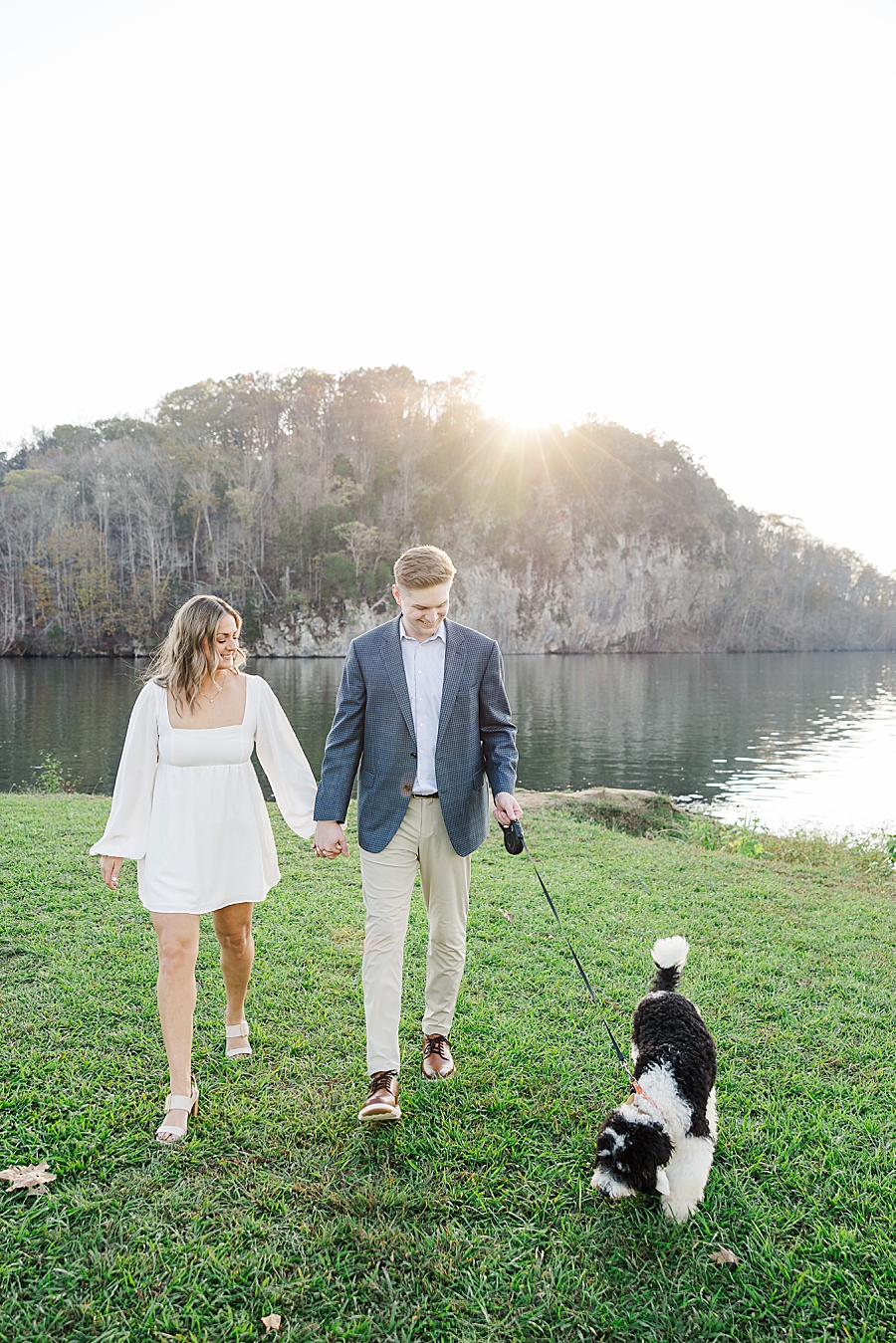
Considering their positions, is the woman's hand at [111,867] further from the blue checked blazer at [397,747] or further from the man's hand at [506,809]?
the man's hand at [506,809]

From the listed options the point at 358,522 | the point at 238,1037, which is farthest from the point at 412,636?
the point at 358,522

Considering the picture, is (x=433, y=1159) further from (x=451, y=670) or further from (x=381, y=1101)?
(x=451, y=670)

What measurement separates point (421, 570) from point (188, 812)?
1.36 meters

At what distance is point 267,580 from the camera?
208 ft

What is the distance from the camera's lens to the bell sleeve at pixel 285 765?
11.0 feet

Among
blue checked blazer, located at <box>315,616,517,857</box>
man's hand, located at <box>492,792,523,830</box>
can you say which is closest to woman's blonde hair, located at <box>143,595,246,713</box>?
blue checked blazer, located at <box>315,616,517,857</box>

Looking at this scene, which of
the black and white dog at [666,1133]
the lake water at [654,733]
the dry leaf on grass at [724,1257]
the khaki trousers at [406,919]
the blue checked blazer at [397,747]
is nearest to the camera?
the dry leaf on grass at [724,1257]

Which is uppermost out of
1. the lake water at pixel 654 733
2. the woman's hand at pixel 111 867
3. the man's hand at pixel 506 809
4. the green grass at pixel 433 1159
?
the man's hand at pixel 506 809

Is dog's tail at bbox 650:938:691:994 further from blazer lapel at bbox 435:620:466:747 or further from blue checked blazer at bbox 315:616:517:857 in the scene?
blazer lapel at bbox 435:620:466:747

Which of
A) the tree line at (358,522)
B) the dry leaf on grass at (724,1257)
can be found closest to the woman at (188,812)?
the dry leaf on grass at (724,1257)

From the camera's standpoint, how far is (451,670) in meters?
Result: 3.29

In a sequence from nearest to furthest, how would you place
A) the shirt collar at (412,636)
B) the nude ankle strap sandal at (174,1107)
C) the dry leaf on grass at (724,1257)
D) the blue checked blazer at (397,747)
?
the dry leaf on grass at (724,1257), the nude ankle strap sandal at (174,1107), the blue checked blazer at (397,747), the shirt collar at (412,636)

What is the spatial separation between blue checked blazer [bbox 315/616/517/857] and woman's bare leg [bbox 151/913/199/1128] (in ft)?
2.26

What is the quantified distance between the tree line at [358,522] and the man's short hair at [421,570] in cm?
5772
